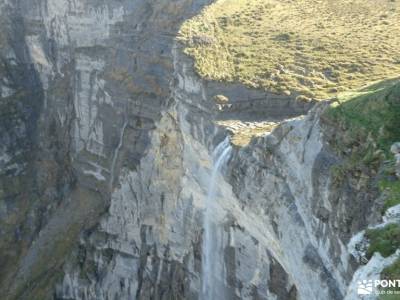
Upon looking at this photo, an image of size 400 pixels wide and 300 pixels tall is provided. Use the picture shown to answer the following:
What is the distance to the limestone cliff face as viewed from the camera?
85.7ft

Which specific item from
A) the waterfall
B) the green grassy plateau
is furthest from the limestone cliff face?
the green grassy plateau

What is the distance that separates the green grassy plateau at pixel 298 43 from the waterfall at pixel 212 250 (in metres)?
6.58

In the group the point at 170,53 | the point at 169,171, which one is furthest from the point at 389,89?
the point at 170,53

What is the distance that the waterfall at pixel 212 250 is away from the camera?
34656mm

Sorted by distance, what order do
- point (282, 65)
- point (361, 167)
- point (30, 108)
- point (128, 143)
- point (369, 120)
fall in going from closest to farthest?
point (361, 167) < point (369, 120) < point (282, 65) < point (128, 143) < point (30, 108)

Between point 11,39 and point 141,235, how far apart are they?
3475 centimetres

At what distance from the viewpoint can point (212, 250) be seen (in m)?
37.1

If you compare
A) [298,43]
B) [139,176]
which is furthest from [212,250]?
[298,43]

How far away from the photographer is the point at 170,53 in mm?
51188

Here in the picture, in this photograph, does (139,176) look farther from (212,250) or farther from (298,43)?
(298,43)

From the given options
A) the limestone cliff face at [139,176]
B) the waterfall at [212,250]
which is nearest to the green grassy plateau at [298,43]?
the limestone cliff face at [139,176]

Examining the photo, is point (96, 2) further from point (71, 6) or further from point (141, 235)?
point (141, 235)

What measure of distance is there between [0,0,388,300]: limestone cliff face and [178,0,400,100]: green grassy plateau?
6.21ft

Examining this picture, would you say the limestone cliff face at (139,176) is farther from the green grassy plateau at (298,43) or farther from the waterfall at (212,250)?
the green grassy plateau at (298,43)
